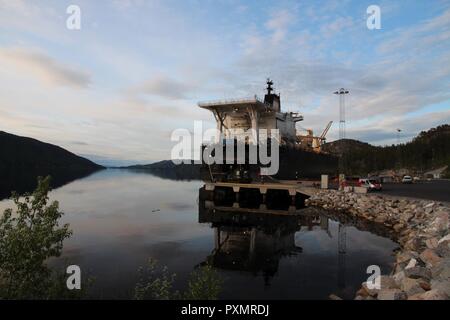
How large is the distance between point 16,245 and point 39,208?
1085mm

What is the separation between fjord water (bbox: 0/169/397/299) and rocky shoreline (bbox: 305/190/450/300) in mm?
1418

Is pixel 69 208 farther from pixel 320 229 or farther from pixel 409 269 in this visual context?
pixel 409 269

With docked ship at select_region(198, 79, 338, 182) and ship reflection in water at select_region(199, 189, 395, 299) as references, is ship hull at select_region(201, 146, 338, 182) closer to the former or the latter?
docked ship at select_region(198, 79, 338, 182)

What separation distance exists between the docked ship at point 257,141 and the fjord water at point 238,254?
11.9 meters

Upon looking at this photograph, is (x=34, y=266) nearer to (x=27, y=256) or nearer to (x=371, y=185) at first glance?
(x=27, y=256)

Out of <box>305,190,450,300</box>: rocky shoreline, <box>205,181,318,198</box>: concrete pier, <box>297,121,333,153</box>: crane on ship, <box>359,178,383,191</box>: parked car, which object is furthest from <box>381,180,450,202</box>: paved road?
<box>297,121,333,153</box>: crane on ship

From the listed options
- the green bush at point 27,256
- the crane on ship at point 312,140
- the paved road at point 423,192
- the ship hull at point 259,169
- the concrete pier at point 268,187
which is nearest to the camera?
the green bush at point 27,256

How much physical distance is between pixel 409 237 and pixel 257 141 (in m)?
23.5

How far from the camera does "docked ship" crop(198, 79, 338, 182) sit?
36.8 metres

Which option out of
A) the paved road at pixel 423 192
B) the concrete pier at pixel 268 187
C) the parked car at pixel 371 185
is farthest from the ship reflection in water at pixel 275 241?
the parked car at pixel 371 185

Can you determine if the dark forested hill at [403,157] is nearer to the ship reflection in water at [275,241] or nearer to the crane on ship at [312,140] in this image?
the crane on ship at [312,140]

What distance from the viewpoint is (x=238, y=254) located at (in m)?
15.7

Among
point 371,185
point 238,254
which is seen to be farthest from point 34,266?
point 371,185

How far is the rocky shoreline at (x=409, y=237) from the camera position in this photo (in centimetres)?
787
